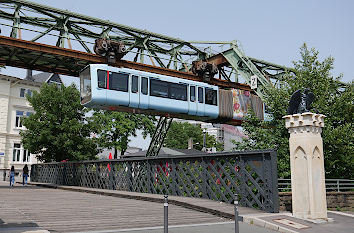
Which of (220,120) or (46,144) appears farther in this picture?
(46,144)

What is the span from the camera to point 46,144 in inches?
1293

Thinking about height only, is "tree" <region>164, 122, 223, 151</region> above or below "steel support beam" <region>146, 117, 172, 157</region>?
above

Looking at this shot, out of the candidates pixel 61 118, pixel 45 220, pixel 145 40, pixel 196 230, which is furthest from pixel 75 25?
pixel 196 230

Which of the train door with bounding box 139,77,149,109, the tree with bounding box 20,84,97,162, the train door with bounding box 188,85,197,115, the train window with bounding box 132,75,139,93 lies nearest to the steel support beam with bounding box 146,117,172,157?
the train door with bounding box 188,85,197,115

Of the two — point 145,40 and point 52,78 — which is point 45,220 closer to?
point 145,40

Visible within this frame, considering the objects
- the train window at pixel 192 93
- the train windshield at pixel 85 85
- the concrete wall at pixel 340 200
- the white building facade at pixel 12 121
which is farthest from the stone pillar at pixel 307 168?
the white building facade at pixel 12 121

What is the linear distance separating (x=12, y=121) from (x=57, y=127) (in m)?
20.0

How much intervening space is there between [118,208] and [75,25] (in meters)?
18.0

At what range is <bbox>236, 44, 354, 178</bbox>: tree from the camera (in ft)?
58.4

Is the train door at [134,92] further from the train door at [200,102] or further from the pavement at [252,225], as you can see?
the pavement at [252,225]

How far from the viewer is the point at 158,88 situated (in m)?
20.7

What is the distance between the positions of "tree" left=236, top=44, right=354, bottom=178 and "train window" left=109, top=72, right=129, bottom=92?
727 centimetres

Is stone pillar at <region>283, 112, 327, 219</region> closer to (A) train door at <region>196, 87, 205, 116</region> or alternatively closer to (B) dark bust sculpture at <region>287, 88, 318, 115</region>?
(B) dark bust sculpture at <region>287, 88, 318, 115</region>

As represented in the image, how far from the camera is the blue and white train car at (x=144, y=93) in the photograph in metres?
18.3
